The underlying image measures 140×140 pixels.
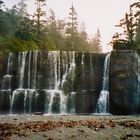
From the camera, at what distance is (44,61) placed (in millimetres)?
38969

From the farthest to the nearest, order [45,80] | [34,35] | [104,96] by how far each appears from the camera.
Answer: [34,35] → [45,80] → [104,96]

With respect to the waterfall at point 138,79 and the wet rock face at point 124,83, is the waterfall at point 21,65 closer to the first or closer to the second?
the wet rock face at point 124,83

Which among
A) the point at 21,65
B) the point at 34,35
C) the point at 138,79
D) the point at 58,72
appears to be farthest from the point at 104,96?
the point at 34,35

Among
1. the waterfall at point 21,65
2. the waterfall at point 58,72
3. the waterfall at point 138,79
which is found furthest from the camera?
the waterfall at point 21,65

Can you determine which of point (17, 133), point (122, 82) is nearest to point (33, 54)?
point (122, 82)

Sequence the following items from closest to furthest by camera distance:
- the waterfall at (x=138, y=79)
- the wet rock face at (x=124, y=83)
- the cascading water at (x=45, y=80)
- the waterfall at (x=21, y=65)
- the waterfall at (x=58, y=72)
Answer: the wet rock face at (x=124, y=83) → the waterfall at (x=138, y=79) → the cascading water at (x=45, y=80) → the waterfall at (x=58, y=72) → the waterfall at (x=21, y=65)

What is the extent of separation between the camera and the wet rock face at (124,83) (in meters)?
35.3

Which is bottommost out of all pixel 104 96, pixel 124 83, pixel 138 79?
pixel 104 96

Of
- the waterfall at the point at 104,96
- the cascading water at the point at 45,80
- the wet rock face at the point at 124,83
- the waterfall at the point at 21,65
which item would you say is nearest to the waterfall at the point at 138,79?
the wet rock face at the point at 124,83

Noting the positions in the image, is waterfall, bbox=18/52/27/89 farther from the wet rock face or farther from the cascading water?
the wet rock face

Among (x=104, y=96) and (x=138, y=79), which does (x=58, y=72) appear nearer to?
(x=104, y=96)

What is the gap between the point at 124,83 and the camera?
36156 mm

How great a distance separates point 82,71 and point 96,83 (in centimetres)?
216

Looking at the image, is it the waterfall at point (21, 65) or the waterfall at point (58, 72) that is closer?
the waterfall at point (58, 72)
